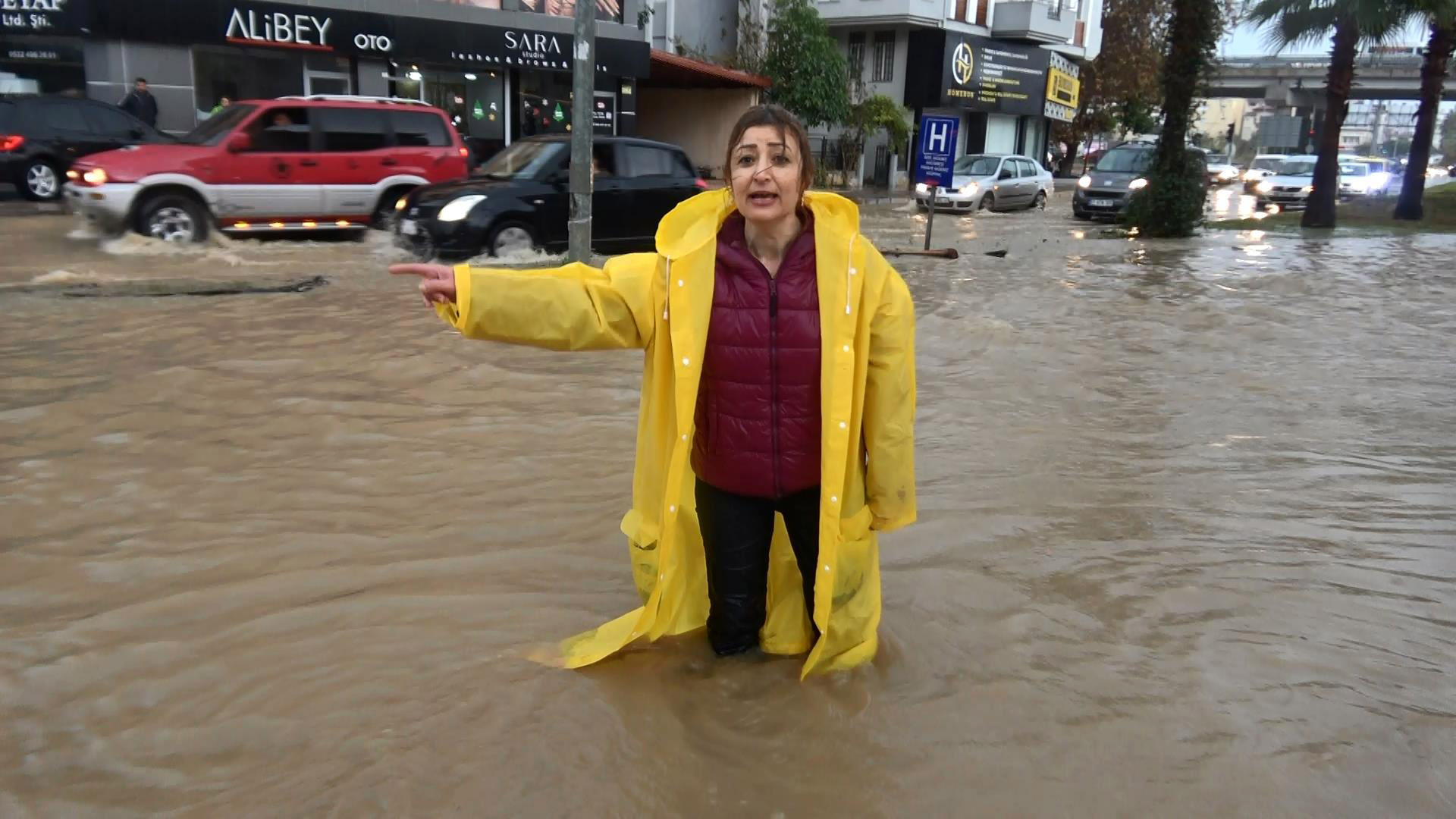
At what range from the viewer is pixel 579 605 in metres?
4.15

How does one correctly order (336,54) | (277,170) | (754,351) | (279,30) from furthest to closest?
1. (336,54)
2. (279,30)
3. (277,170)
4. (754,351)

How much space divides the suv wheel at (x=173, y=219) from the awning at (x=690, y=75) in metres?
13.5

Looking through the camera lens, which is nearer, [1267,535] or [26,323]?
[1267,535]

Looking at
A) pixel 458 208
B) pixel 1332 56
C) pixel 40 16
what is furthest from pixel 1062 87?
pixel 458 208

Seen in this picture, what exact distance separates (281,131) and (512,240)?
10.3ft

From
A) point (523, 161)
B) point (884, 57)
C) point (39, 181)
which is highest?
point (884, 57)

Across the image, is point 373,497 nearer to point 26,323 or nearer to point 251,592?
point 251,592

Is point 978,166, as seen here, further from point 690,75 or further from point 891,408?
point 891,408

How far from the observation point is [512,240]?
37.9ft

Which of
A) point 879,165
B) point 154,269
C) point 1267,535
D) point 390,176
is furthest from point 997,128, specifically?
point 1267,535

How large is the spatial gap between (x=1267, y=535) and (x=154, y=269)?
9.80m

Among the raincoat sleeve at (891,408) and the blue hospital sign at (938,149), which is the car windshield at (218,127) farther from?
the raincoat sleeve at (891,408)

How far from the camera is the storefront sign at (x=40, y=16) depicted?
16922 millimetres

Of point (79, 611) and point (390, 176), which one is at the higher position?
point (390, 176)
